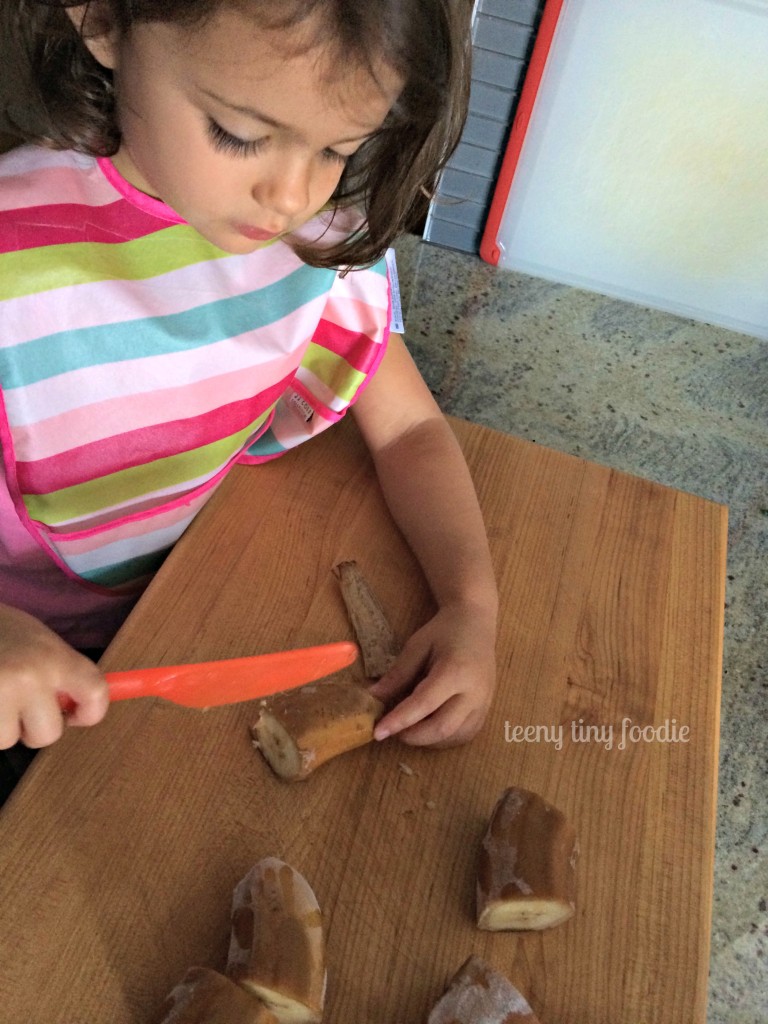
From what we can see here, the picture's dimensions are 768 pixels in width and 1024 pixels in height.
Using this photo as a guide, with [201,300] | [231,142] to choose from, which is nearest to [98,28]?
[231,142]

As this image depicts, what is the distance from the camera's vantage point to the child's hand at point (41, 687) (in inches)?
19.0

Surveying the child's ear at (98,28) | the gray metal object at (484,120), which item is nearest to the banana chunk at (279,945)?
the child's ear at (98,28)

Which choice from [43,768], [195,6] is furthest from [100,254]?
[43,768]

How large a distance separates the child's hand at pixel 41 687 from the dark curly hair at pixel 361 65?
34cm

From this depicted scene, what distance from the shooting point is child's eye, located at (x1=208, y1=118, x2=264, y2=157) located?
0.51m

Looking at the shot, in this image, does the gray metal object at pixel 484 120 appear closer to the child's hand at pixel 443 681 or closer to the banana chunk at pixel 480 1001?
the child's hand at pixel 443 681

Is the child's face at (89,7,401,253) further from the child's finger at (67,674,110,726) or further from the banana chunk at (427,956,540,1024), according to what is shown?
the banana chunk at (427,956,540,1024)

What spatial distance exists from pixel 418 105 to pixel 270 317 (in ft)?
0.77

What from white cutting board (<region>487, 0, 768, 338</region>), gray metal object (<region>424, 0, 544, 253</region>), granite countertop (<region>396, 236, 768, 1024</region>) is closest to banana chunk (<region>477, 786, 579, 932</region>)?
granite countertop (<region>396, 236, 768, 1024</region>)

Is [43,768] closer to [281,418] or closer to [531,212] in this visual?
[281,418]

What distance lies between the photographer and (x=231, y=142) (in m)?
0.52

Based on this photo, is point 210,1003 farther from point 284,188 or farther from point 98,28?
point 98,28

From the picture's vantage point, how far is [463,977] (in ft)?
1.61

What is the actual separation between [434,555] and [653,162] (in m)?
1.03
